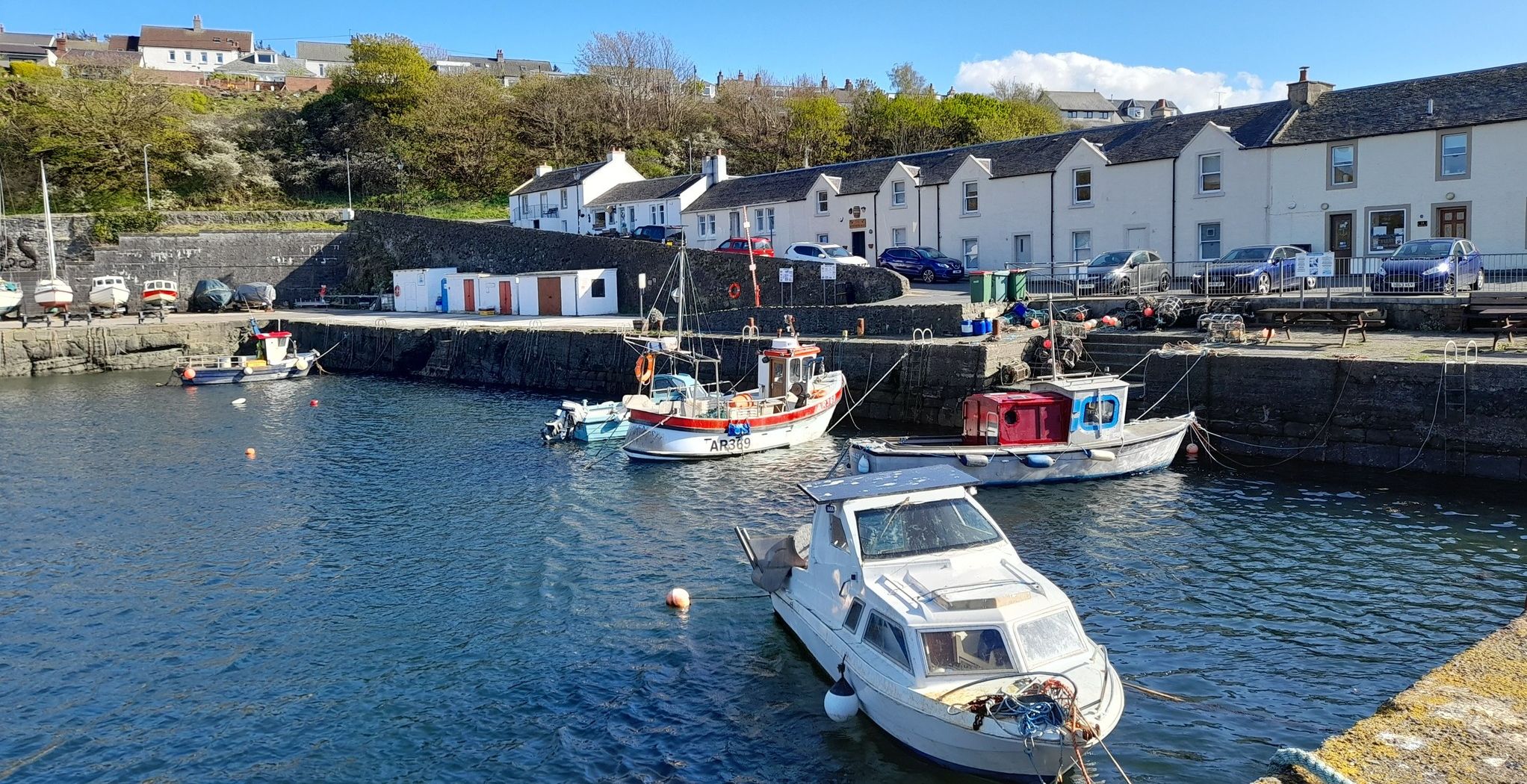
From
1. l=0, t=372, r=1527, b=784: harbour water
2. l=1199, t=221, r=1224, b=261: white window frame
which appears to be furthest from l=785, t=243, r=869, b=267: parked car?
l=0, t=372, r=1527, b=784: harbour water

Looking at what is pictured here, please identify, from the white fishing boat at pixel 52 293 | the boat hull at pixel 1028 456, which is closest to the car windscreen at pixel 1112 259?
the boat hull at pixel 1028 456

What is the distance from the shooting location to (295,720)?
12305 mm

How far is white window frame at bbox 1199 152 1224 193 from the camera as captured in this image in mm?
36750

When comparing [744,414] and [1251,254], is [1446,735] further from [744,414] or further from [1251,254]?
[1251,254]

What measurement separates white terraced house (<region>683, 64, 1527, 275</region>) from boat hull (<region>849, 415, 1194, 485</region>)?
13.3m

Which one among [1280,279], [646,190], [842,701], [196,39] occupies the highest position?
[196,39]

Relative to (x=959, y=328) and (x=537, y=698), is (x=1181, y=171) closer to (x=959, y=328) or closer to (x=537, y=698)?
(x=959, y=328)

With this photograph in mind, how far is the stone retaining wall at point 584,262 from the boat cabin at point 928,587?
20.5m

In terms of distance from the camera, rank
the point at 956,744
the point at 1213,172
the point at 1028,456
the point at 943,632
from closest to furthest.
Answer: the point at 956,744 < the point at 943,632 < the point at 1028,456 < the point at 1213,172

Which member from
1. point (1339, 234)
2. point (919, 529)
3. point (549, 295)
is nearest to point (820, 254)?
point (549, 295)

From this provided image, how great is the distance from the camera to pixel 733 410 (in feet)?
84.1

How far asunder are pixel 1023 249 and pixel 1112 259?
8197mm

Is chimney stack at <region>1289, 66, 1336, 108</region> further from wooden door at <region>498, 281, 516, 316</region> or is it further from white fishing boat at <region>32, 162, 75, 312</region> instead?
white fishing boat at <region>32, 162, 75, 312</region>

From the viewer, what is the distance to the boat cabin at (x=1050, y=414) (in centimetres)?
2169
